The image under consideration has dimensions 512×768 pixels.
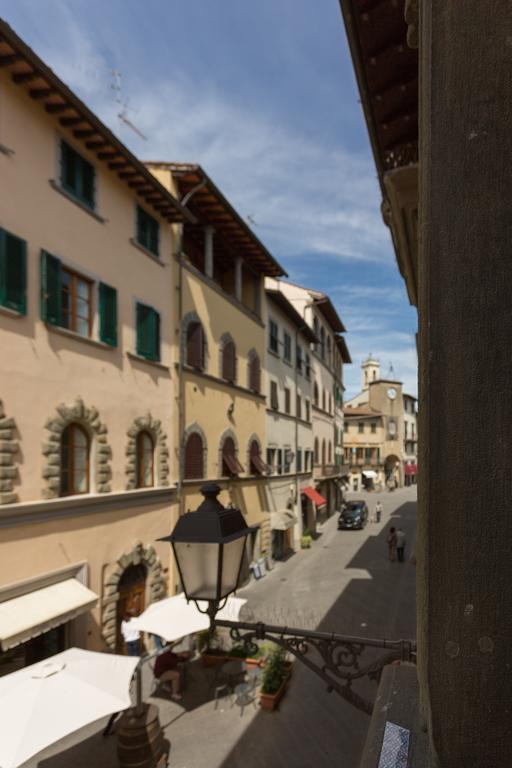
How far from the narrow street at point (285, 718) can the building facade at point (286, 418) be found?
6.13 meters

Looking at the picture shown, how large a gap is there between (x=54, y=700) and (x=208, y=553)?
500 cm

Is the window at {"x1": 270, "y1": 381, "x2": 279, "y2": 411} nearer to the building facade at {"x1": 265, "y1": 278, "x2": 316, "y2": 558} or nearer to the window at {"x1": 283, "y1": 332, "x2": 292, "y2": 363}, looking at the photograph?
the building facade at {"x1": 265, "y1": 278, "x2": 316, "y2": 558}

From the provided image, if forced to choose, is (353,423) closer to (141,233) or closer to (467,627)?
(141,233)

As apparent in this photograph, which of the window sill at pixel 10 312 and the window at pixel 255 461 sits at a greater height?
the window sill at pixel 10 312

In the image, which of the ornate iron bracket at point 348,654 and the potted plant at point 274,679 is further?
the potted plant at point 274,679

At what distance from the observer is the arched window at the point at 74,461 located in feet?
Result: 34.8

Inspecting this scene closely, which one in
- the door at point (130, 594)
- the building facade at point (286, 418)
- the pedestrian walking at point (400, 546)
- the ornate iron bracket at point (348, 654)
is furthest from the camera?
the building facade at point (286, 418)

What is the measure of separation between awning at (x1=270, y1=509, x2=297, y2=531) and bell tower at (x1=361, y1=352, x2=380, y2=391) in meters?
56.5

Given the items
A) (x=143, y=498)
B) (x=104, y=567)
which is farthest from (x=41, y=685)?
(x=143, y=498)

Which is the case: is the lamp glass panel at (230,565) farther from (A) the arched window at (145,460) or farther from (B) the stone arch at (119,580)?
(A) the arched window at (145,460)

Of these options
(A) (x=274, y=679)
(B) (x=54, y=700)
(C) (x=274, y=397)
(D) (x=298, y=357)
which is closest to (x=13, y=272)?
(B) (x=54, y=700)

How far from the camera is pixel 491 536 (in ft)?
4.34

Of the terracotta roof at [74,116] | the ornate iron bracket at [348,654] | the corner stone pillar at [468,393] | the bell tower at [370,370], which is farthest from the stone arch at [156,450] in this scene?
the bell tower at [370,370]

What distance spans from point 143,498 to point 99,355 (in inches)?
160
